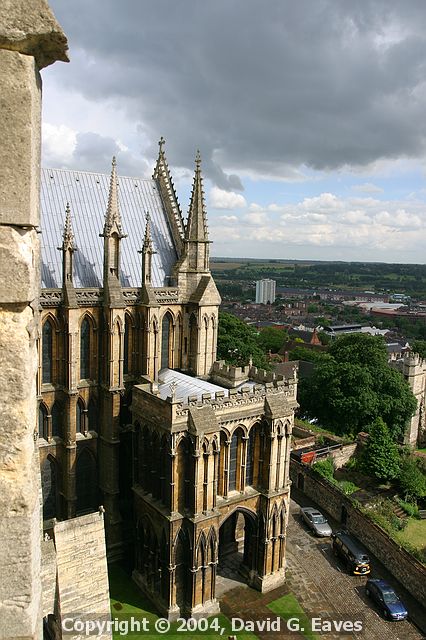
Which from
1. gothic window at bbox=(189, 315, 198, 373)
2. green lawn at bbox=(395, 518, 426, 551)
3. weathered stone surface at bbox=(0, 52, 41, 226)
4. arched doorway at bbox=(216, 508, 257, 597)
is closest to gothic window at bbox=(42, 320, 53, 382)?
gothic window at bbox=(189, 315, 198, 373)

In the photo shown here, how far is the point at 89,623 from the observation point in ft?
49.8

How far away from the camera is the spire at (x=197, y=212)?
30188 mm

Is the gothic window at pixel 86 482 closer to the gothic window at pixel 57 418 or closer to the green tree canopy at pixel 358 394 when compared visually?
the gothic window at pixel 57 418

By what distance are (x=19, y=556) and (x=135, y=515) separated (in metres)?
23.4

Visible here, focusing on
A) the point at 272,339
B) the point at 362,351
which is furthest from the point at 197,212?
the point at 272,339

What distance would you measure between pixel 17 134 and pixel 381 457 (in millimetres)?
38921

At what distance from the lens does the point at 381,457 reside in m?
38.5

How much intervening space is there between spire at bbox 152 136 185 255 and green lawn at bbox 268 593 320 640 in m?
19.8

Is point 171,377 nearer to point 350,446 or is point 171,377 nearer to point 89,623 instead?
point 89,623

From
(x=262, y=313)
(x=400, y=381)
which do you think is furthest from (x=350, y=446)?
(x=262, y=313)

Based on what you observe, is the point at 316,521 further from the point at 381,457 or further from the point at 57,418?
the point at 57,418

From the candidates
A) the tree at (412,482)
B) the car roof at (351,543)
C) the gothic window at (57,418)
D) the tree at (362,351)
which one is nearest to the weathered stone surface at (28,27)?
the gothic window at (57,418)

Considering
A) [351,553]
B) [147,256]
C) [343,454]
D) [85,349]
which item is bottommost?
[351,553]

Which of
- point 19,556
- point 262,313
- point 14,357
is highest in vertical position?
point 14,357
